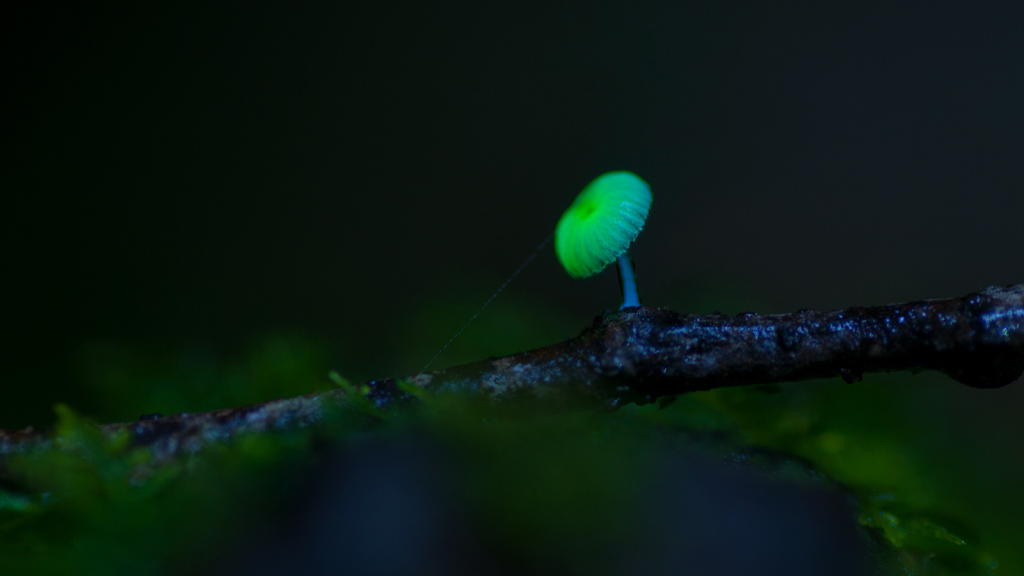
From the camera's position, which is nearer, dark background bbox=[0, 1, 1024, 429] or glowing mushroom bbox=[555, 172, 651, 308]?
glowing mushroom bbox=[555, 172, 651, 308]

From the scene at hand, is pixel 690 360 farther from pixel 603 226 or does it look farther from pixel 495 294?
pixel 495 294

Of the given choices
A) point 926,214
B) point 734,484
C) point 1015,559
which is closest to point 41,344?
point 734,484

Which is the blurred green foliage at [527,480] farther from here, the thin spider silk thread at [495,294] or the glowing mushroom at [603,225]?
the thin spider silk thread at [495,294]

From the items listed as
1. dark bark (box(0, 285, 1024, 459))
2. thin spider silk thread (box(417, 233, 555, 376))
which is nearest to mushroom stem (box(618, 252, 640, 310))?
dark bark (box(0, 285, 1024, 459))

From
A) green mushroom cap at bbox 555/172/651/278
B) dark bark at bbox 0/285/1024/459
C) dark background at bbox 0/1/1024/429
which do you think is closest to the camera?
dark bark at bbox 0/285/1024/459

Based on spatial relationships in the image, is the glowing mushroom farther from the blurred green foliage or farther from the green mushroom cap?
the blurred green foliage

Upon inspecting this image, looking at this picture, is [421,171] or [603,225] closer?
[603,225]

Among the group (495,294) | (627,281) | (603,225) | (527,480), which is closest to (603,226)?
(603,225)
